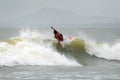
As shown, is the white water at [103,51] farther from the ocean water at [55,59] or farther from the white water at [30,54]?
the white water at [30,54]

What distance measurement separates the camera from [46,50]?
3216cm

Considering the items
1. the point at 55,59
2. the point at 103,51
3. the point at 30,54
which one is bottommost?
the point at 55,59

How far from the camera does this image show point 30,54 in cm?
3123

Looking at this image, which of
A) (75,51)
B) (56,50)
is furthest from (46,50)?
(75,51)

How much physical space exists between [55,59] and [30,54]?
6.69 feet

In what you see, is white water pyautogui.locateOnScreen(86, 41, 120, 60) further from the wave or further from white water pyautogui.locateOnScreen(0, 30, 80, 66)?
white water pyautogui.locateOnScreen(0, 30, 80, 66)

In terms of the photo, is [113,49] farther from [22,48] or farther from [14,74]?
[14,74]

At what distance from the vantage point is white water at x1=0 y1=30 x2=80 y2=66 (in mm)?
29922

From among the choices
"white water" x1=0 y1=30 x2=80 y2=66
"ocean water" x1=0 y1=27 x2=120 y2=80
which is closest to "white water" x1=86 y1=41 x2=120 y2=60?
"ocean water" x1=0 y1=27 x2=120 y2=80

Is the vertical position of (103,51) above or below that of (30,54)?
above

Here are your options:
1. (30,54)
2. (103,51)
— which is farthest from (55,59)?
(103,51)

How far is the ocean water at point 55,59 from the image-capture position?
25.3 metres

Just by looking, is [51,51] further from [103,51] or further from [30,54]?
[103,51]

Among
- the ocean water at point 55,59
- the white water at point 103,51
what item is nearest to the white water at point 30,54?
the ocean water at point 55,59
